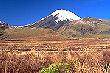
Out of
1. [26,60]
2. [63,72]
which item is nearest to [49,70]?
[63,72]

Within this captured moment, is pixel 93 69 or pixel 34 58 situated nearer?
pixel 93 69

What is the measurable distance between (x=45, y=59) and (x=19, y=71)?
327cm

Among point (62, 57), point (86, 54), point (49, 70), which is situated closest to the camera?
point (49, 70)

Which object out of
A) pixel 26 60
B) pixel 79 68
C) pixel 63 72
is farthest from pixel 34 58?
pixel 79 68

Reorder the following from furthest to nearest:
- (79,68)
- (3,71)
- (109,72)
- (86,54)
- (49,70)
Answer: (86,54), (3,71), (49,70), (79,68), (109,72)

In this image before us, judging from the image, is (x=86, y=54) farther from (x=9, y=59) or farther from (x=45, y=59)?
(x=9, y=59)

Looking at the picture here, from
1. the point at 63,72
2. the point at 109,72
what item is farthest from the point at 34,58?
the point at 109,72

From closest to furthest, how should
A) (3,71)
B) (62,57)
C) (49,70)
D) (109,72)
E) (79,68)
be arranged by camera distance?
(109,72) < (79,68) < (49,70) < (3,71) < (62,57)

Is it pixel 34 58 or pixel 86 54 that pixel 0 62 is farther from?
pixel 86 54

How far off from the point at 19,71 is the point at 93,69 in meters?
9.28

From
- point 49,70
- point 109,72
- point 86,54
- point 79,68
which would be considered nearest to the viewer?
point 109,72

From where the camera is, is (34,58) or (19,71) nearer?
(19,71)

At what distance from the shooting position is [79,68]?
12828mm

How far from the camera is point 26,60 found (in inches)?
870
